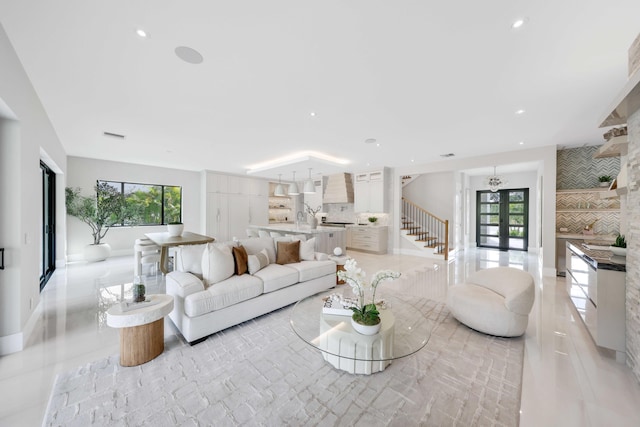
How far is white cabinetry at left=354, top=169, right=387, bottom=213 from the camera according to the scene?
313 inches

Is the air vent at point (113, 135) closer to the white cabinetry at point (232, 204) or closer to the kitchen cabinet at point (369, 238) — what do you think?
the white cabinetry at point (232, 204)

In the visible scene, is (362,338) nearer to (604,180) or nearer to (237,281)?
(237,281)

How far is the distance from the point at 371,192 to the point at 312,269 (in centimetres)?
510

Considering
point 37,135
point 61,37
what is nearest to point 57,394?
point 61,37

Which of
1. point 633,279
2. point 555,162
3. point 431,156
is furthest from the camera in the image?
point 431,156

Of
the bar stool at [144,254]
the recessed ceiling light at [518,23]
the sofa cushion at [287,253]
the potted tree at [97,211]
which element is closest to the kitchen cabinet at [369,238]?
the sofa cushion at [287,253]

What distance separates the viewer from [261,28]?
75.9 inches

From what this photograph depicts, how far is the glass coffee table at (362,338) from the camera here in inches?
72.9

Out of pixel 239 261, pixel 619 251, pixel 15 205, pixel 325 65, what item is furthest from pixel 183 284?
pixel 619 251

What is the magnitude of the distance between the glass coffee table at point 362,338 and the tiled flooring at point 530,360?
0.82 meters

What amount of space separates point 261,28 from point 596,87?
3875 mm

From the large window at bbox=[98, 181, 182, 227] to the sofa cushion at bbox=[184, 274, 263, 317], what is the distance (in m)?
6.35

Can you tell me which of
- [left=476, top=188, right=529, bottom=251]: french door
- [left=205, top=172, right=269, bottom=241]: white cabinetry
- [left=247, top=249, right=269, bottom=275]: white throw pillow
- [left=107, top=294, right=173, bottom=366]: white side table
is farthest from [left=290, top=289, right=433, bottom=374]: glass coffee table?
[left=476, top=188, right=529, bottom=251]: french door

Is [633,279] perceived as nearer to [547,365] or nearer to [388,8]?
[547,365]
